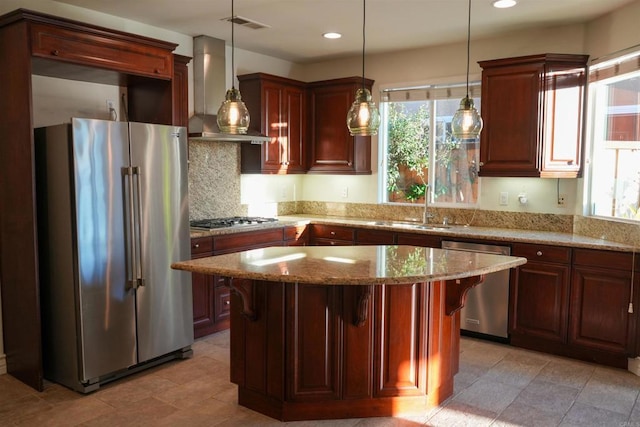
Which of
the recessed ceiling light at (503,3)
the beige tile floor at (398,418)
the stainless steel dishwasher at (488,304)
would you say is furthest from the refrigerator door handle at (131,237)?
the recessed ceiling light at (503,3)

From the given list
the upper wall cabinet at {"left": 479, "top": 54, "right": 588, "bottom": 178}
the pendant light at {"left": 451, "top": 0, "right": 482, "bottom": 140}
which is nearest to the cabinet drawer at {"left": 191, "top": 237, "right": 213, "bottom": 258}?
the pendant light at {"left": 451, "top": 0, "right": 482, "bottom": 140}

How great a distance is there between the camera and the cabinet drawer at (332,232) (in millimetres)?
5102

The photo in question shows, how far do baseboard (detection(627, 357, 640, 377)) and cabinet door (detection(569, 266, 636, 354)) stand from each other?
7 cm

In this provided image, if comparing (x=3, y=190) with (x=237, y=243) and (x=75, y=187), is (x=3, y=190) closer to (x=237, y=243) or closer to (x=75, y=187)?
(x=75, y=187)

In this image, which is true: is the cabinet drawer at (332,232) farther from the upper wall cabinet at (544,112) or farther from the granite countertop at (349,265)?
the granite countertop at (349,265)

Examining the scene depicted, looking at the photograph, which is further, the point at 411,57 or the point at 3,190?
the point at 411,57

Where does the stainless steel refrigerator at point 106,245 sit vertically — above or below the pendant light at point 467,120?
below

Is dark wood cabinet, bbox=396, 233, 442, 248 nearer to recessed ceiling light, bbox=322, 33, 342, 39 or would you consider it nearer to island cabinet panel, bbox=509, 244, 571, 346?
island cabinet panel, bbox=509, 244, 571, 346

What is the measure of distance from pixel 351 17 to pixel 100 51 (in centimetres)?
192

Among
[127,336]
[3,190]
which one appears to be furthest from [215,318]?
[3,190]

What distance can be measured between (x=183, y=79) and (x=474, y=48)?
2.68 meters

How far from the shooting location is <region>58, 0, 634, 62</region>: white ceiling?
383 cm

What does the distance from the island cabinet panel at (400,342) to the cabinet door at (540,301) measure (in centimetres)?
157

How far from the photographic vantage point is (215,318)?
4508 mm
